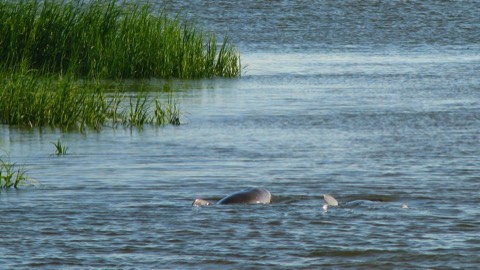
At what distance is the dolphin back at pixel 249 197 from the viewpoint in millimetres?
9141

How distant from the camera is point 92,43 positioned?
18.6 meters

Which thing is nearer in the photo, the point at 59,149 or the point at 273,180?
the point at 273,180

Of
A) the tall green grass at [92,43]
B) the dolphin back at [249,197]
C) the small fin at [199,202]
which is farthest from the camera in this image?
the tall green grass at [92,43]

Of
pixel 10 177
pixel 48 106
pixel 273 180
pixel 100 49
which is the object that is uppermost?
pixel 100 49

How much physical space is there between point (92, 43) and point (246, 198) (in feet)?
32.2

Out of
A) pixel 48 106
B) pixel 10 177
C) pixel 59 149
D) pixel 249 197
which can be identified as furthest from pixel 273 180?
pixel 48 106

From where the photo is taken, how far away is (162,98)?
17359 millimetres

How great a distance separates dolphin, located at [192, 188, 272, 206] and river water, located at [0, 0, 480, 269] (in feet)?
0.36

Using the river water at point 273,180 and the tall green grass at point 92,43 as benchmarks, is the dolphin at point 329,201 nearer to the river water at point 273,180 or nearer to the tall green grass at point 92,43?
the river water at point 273,180

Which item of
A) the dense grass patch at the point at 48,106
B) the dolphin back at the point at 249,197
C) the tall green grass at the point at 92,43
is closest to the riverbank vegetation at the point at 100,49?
the tall green grass at the point at 92,43

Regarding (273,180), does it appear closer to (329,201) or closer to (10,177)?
(329,201)

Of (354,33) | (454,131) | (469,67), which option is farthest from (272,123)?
(354,33)

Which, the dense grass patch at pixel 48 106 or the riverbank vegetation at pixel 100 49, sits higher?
the riverbank vegetation at pixel 100 49

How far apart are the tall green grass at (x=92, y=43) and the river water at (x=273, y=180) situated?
2.16 feet
